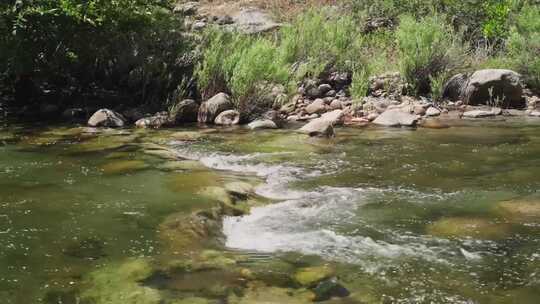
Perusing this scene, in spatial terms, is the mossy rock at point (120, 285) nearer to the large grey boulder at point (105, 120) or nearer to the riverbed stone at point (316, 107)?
the large grey boulder at point (105, 120)

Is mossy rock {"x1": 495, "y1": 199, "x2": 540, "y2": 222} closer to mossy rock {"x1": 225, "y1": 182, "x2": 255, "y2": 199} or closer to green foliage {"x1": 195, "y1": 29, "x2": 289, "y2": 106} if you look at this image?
mossy rock {"x1": 225, "y1": 182, "x2": 255, "y2": 199}

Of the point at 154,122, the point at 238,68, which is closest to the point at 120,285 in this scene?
the point at 154,122

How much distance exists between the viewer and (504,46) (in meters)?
15.4

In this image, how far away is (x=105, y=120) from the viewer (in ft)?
35.0

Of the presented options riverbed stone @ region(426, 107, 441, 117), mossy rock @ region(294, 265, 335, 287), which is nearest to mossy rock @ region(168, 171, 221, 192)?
mossy rock @ region(294, 265, 335, 287)

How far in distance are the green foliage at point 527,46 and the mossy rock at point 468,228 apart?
911cm

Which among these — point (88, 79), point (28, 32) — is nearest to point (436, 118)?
point (88, 79)

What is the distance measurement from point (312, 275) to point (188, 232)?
130 cm

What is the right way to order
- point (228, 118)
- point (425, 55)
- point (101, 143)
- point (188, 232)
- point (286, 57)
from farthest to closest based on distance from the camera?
1. point (286, 57)
2. point (425, 55)
3. point (228, 118)
4. point (101, 143)
5. point (188, 232)

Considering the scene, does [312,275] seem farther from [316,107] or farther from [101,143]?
[316,107]

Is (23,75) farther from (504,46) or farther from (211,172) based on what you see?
(504,46)

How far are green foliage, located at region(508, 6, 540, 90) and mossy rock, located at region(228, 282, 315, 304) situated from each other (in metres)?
11.2

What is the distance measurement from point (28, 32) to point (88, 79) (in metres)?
1.69

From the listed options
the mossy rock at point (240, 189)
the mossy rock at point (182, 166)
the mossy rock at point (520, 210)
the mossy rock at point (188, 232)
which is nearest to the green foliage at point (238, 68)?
the mossy rock at point (182, 166)
